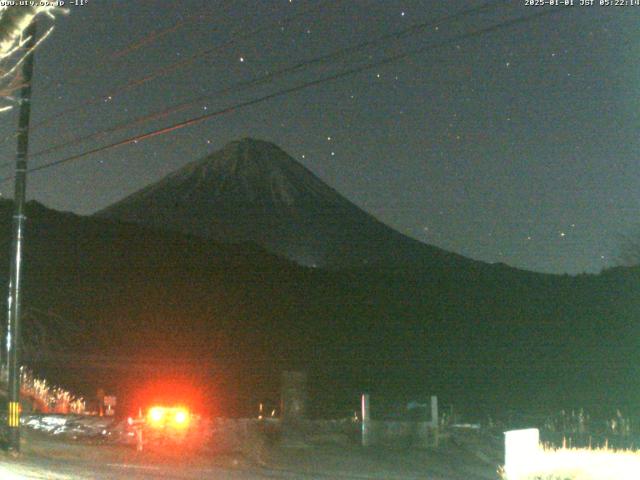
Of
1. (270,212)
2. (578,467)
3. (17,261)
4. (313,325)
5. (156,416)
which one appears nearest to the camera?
(578,467)

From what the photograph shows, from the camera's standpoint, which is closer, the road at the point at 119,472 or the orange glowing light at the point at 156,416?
the road at the point at 119,472

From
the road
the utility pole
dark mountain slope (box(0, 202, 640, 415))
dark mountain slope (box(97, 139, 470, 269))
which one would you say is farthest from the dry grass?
dark mountain slope (box(97, 139, 470, 269))

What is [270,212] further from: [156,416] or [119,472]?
[119,472]

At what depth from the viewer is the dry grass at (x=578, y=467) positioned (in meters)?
12.2

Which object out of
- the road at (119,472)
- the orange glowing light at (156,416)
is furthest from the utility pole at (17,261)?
the orange glowing light at (156,416)

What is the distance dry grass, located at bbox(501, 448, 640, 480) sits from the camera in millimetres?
12188

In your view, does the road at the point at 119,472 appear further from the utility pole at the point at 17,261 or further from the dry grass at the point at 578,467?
the dry grass at the point at 578,467

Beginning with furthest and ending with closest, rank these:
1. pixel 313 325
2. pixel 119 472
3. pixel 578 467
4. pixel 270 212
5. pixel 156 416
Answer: pixel 270 212 < pixel 313 325 < pixel 156 416 < pixel 119 472 < pixel 578 467

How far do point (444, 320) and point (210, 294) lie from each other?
21.1 metres

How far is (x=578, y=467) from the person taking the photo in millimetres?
12836

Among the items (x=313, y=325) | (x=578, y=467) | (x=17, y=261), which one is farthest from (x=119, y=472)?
(x=313, y=325)

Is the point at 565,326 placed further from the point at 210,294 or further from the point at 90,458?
the point at 90,458

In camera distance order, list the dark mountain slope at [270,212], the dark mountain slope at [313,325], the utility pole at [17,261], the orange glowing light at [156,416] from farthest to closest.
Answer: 1. the dark mountain slope at [270,212]
2. the dark mountain slope at [313,325]
3. the orange glowing light at [156,416]
4. the utility pole at [17,261]

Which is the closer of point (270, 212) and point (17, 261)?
point (17, 261)
